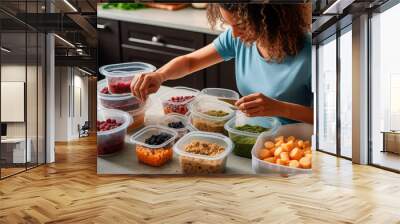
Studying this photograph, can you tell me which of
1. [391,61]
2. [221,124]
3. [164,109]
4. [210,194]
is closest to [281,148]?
[221,124]

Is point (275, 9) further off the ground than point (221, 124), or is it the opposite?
point (275, 9)

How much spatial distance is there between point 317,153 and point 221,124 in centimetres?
495

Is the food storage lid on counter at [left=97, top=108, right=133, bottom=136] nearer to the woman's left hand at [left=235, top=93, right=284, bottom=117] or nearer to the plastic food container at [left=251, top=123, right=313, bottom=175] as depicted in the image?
the woman's left hand at [left=235, top=93, right=284, bottom=117]

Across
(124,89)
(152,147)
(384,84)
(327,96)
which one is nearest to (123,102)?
(124,89)

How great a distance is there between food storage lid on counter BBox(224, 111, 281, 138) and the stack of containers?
1.16 metres

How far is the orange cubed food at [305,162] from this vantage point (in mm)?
5391

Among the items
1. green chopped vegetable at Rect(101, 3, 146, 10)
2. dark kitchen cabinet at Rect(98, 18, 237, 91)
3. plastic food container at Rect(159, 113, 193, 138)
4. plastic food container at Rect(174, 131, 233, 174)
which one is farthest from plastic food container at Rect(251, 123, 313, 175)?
green chopped vegetable at Rect(101, 3, 146, 10)

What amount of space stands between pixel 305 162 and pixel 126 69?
268 centimetres

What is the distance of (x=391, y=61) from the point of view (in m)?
6.64

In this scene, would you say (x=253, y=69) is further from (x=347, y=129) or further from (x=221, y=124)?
(x=347, y=129)

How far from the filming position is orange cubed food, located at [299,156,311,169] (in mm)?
5391

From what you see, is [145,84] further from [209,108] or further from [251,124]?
[251,124]

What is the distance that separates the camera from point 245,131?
5.31 meters

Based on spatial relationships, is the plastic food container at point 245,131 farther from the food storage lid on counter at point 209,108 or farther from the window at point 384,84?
the window at point 384,84
